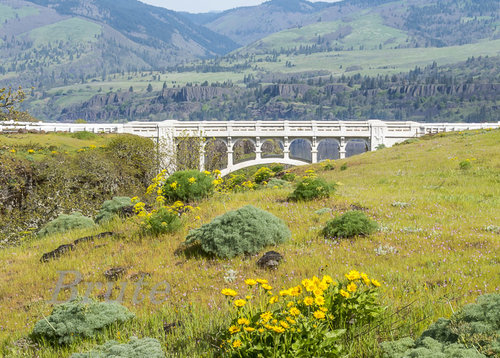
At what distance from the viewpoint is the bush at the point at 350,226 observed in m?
10.7

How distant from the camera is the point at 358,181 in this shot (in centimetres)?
2303

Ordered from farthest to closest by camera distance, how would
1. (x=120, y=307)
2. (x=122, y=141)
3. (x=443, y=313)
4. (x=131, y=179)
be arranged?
(x=122, y=141)
(x=131, y=179)
(x=120, y=307)
(x=443, y=313)

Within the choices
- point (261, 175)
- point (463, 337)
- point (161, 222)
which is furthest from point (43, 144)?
point (463, 337)

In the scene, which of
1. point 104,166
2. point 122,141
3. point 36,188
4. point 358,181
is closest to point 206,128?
point 122,141

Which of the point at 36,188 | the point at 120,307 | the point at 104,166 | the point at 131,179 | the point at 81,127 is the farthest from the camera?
the point at 81,127

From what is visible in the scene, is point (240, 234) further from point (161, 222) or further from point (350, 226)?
point (161, 222)

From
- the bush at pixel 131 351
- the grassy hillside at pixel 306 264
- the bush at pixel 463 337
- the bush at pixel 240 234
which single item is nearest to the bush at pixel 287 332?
the grassy hillside at pixel 306 264

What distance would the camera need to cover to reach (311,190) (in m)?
15.1

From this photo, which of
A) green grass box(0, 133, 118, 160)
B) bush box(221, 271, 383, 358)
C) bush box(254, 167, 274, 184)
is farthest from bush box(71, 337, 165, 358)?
green grass box(0, 133, 118, 160)

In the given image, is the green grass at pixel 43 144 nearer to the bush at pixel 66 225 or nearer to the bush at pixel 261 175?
the bush at pixel 261 175

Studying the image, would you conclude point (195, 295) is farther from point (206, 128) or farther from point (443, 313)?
point (206, 128)

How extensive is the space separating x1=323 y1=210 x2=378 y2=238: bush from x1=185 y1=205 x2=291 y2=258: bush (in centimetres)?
108

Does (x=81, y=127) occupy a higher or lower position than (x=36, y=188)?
higher

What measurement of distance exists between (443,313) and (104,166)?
30352 mm
